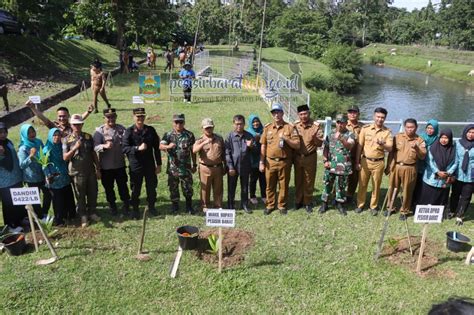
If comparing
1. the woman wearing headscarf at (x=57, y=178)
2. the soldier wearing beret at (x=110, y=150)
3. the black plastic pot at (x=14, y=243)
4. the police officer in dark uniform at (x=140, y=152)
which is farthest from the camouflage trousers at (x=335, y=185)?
the black plastic pot at (x=14, y=243)

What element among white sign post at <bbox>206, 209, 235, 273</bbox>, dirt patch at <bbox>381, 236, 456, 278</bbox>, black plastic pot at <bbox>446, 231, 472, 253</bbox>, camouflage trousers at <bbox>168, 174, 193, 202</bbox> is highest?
white sign post at <bbox>206, 209, 235, 273</bbox>

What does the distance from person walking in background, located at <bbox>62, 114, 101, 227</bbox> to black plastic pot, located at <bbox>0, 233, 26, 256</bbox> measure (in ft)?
2.91

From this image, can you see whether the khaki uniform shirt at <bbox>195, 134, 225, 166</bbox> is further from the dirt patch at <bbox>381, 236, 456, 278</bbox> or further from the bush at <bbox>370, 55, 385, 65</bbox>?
the bush at <bbox>370, 55, 385, 65</bbox>

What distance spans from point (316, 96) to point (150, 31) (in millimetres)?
14502

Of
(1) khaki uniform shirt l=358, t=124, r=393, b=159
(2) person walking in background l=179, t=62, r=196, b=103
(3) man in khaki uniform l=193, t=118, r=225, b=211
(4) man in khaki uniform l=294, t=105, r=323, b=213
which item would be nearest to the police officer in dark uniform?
(3) man in khaki uniform l=193, t=118, r=225, b=211

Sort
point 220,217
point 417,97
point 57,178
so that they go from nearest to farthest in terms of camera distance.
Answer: point 220,217, point 57,178, point 417,97

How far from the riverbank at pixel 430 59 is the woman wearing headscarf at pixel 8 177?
132ft

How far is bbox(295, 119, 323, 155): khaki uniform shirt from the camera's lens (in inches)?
248

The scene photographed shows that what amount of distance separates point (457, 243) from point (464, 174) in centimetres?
125


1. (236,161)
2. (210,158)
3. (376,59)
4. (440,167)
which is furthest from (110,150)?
(376,59)

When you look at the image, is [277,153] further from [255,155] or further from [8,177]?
[8,177]

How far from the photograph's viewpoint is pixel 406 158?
614 centimetres

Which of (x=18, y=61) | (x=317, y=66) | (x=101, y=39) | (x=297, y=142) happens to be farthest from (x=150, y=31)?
(x=297, y=142)

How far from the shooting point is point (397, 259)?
5.32m
